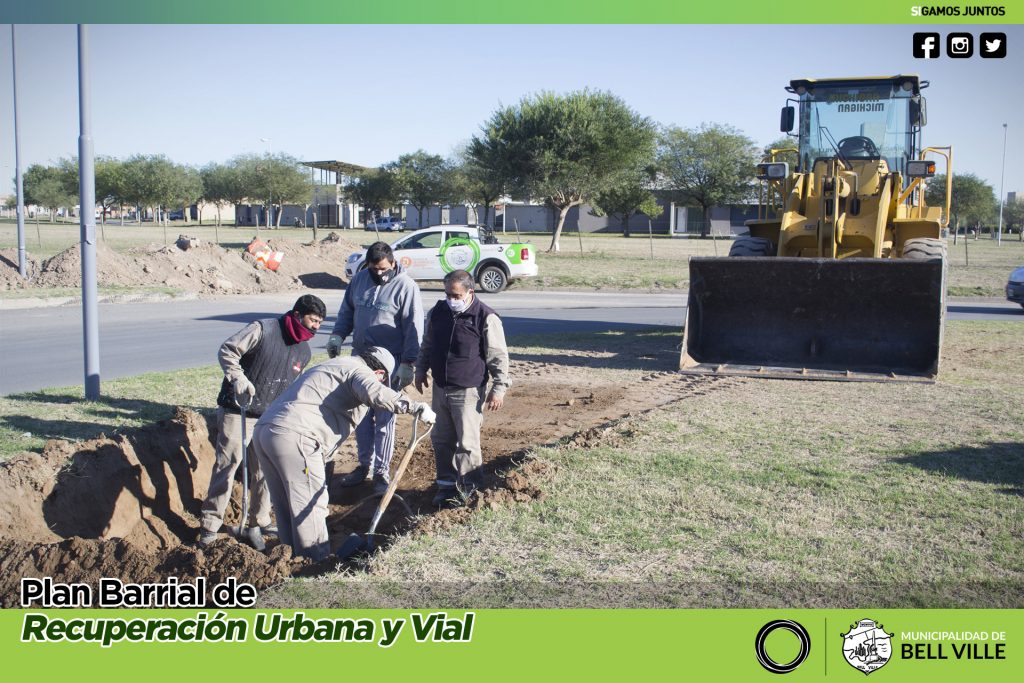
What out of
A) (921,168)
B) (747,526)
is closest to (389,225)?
(921,168)

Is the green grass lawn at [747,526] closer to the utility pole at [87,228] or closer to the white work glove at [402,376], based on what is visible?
the white work glove at [402,376]

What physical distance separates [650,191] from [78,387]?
66635 millimetres

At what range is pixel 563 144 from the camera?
1618 inches

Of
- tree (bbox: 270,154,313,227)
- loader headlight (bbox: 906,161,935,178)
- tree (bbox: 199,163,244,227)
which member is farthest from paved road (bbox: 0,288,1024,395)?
tree (bbox: 199,163,244,227)

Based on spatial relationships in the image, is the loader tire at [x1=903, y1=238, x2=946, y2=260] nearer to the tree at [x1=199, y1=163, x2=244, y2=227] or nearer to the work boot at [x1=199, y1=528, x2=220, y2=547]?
the work boot at [x1=199, y1=528, x2=220, y2=547]

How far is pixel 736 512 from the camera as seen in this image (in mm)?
6059

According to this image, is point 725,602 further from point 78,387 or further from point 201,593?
point 78,387

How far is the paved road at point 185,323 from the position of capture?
11.6m

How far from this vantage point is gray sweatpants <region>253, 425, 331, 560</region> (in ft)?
17.3

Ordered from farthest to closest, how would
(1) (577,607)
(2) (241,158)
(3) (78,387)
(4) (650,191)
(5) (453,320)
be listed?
(2) (241,158) < (4) (650,191) < (3) (78,387) < (5) (453,320) < (1) (577,607)

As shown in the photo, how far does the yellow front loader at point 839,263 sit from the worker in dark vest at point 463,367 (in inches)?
207


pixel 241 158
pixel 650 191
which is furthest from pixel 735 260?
pixel 241 158

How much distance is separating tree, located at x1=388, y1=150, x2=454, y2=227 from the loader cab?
6089 centimetres

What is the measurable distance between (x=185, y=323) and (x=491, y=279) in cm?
979
